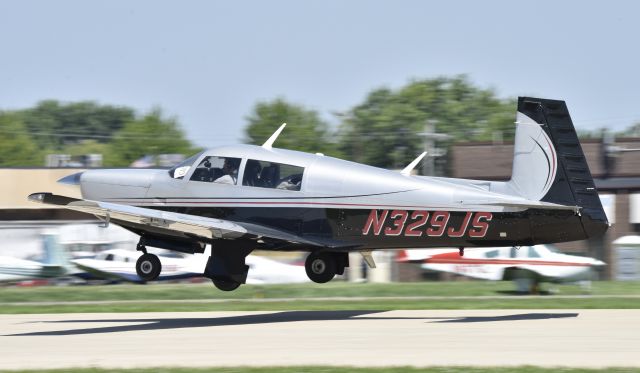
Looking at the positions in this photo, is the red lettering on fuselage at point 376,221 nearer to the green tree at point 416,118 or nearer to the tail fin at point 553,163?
the tail fin at point 553,163

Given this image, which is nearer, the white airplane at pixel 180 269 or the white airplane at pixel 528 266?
the white airplane at pixel 528 266

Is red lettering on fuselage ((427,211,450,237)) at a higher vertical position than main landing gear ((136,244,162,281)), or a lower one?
higher

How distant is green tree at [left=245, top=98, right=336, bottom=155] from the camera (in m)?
88.1

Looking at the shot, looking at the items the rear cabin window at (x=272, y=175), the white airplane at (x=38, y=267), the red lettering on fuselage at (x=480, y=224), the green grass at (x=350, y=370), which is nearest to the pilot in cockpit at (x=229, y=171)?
the rear cabin window at (x=272, y=175)

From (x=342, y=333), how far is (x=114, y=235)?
81.7 ft

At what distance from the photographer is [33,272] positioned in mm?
33625

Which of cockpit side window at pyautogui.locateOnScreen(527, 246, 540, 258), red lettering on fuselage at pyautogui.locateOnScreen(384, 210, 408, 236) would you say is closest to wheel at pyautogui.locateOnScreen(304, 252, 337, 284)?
red lettering on fuselage at pyautogui.locateOnScreen(384, 210, 408, 236)

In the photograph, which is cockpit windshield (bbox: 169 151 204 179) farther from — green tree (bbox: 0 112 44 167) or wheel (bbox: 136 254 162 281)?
green tree (bbox: 0 112 44 167)

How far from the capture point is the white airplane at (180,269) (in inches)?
1271

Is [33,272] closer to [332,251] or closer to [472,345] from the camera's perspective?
[332,251]

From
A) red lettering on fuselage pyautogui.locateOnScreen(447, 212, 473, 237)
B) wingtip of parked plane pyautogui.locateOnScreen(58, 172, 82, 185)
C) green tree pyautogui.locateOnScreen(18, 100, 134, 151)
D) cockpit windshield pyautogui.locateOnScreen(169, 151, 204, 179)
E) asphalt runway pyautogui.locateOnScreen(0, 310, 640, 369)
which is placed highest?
green tree pyautogui.locateOnScreen(18, 100, 134, 151)

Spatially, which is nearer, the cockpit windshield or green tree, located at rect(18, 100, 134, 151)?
the cockpit windshield

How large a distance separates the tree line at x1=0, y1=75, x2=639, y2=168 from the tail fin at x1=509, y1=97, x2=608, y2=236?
58681 millimetres

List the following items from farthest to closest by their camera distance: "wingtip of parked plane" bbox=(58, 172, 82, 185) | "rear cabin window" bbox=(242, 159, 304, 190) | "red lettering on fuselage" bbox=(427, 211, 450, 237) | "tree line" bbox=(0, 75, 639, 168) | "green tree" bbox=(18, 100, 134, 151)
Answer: "green tree" bbox=(18, 100, 134, 151), "tree line" bbox=(0, 75, 639, 168), "wingtip of parked plane" bbox=(58, 172, 82, 185), "rear cabin window" bbox=(242, 159, 304, 190), "red lettering on fuselage" bbox=(427, 211, 450, 237)
